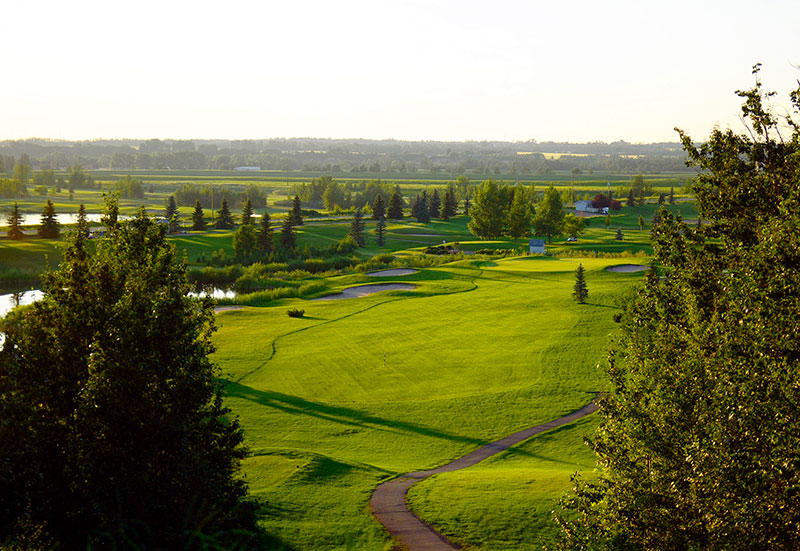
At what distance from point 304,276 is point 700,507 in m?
68.9

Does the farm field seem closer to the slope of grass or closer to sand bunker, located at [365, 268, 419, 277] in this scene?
the slope of grass

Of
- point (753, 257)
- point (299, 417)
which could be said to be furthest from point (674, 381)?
point (299, 417)

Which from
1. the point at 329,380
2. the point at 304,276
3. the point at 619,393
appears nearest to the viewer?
the point at 619,393

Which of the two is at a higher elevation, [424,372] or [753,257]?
[753,257]

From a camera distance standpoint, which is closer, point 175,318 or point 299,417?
point 175,318

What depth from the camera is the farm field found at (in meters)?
21.4

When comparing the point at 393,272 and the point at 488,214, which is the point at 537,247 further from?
the point at 488,214

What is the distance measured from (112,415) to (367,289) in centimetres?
5441

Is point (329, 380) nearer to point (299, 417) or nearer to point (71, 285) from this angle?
point (299, 417)

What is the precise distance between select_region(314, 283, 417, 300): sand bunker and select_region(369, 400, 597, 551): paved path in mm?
36898

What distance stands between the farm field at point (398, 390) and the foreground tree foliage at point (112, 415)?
583 cm

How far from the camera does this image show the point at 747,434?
435 inches

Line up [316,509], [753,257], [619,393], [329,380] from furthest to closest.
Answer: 1. [329,380]
2. [316,509]
3. [619,393]
4. [753,257]

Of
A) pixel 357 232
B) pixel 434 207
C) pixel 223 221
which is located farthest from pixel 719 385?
pixel 434 207
